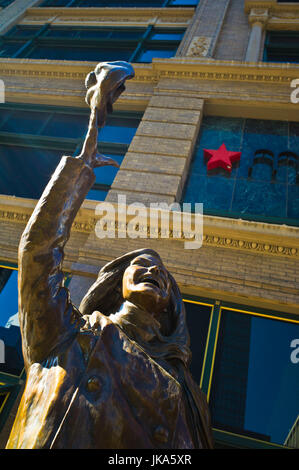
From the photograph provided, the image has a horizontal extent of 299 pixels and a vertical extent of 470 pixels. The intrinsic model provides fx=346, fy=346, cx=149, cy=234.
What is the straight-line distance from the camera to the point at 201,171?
26.5 feet

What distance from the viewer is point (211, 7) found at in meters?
13.1

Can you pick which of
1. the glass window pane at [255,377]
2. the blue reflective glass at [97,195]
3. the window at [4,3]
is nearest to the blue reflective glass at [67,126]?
the blue reflective glass at [97,195]

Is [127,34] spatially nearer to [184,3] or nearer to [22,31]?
[184,3]

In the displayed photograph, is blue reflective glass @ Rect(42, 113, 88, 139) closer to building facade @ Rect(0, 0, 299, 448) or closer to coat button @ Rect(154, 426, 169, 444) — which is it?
building facade @ Rect(0, 0, 299, 448)

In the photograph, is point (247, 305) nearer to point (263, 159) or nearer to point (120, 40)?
point (263, 159)

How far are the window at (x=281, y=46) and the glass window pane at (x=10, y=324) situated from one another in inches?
396

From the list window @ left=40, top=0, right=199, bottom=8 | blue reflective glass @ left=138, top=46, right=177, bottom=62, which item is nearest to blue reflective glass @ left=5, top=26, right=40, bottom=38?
window @ left=40, top=0, right=199, bottom=8

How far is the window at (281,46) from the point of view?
11.1 m

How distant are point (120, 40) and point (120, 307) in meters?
13.0

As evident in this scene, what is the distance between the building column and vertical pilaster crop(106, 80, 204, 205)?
2694mm

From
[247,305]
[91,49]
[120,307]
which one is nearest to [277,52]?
[91,49]

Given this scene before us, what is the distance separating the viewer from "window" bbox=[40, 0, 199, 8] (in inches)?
596

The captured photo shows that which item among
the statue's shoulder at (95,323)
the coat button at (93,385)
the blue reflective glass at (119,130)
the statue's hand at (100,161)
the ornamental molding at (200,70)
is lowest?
the coat button at (93,385)

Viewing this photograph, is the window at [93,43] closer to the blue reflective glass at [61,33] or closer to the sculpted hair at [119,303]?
the blue reflective glass at [61,33]
